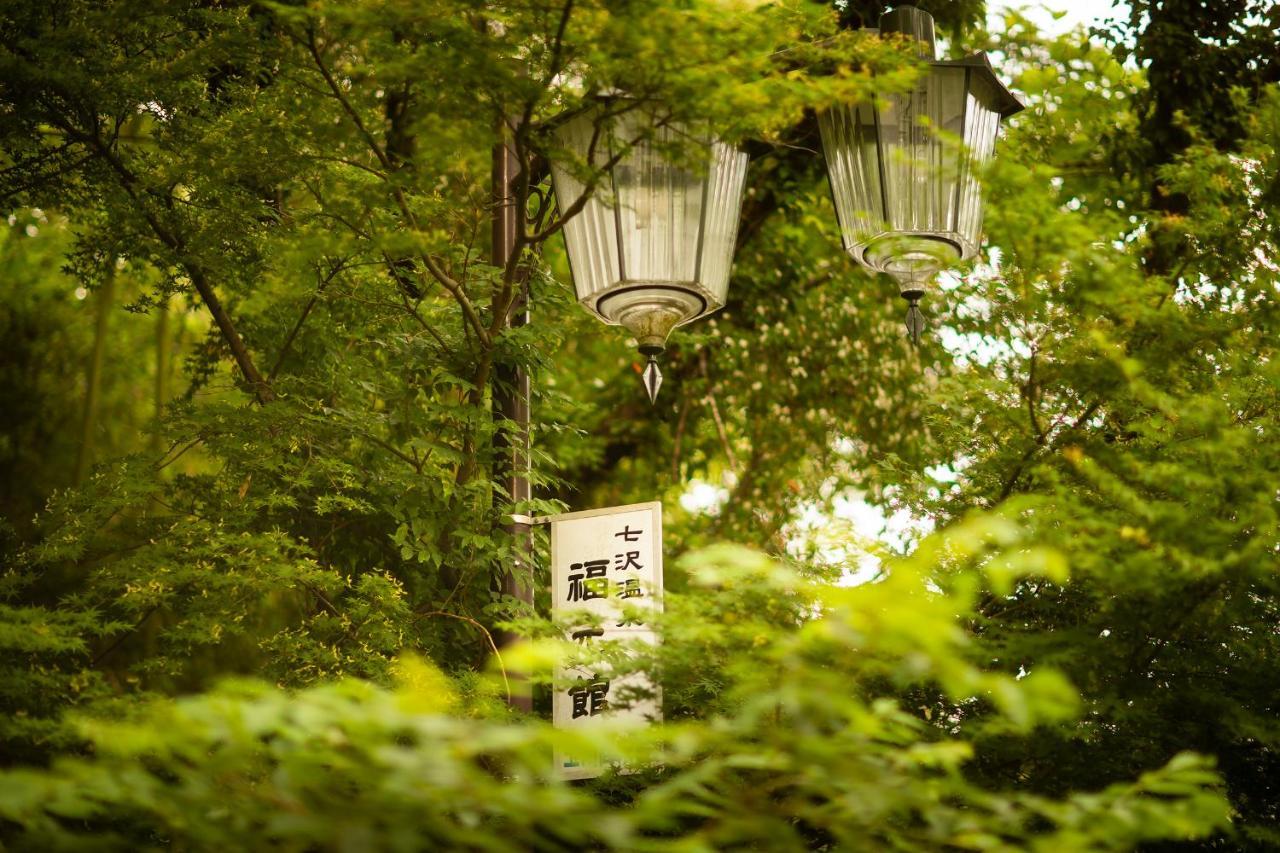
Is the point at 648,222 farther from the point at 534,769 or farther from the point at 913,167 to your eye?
the point at 534,769

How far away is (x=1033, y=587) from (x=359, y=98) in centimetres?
284

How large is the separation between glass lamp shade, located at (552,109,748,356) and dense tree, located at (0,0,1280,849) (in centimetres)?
15

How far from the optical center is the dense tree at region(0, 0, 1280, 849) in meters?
2.10

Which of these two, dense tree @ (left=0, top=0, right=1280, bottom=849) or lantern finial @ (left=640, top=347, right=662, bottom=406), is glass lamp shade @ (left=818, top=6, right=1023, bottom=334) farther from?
lantern finial @ (left=640, top=347, right=662, bottom=406)

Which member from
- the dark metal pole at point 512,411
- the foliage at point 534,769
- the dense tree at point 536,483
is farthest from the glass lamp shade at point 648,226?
the foliage at point 534,769

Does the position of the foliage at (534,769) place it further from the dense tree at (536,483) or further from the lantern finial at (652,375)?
the lantern finial at (652,375)

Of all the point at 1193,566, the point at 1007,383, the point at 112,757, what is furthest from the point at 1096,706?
the point at 112,757

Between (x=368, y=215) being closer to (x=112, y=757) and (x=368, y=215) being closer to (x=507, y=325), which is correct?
(x=507, y=325)

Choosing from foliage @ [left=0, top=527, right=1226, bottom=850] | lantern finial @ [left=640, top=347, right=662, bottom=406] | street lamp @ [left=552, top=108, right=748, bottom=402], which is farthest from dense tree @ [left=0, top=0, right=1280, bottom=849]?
lantern finial @ [left=640, top=347, right=662, bottom=406]

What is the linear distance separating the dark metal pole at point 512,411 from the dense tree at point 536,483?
0.17ft

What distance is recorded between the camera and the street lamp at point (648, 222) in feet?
12.2

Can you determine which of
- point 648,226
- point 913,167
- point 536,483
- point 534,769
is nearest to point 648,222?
point 648,226

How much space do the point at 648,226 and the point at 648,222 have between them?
1 centimetres

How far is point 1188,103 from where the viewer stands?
582 centimetres
